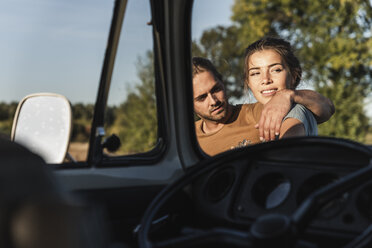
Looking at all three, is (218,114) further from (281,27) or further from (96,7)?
(281,27)

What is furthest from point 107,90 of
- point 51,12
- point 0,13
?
point 0,13

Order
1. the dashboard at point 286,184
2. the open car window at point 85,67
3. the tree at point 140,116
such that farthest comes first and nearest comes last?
the tree at point 140,116, the open car window at point 85,67, the dashboard at point 286,184

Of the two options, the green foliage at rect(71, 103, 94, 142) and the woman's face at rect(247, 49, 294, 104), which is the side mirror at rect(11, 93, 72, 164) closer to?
the green foliage at rect(71, 103, 94, 142)

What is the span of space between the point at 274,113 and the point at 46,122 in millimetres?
1146

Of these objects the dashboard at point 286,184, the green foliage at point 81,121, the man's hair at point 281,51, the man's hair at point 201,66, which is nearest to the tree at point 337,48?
the man's hair at point 201,66

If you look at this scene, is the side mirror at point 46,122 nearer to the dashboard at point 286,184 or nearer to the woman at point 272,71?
the dashboard at point 286,184

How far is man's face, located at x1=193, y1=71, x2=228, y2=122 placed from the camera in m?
2.72

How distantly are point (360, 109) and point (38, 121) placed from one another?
710 centimetres

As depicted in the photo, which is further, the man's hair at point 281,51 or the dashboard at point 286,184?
the man's hair at point 281,51

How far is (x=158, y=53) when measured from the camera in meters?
2.77

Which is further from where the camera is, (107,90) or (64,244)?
(107,90)

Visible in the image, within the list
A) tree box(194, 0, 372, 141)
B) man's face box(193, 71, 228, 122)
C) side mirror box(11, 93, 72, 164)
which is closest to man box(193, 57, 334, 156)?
man's face box(193, 71, 228, 122)

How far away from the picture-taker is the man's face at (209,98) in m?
2.72

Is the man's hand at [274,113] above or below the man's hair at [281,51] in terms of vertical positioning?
below
